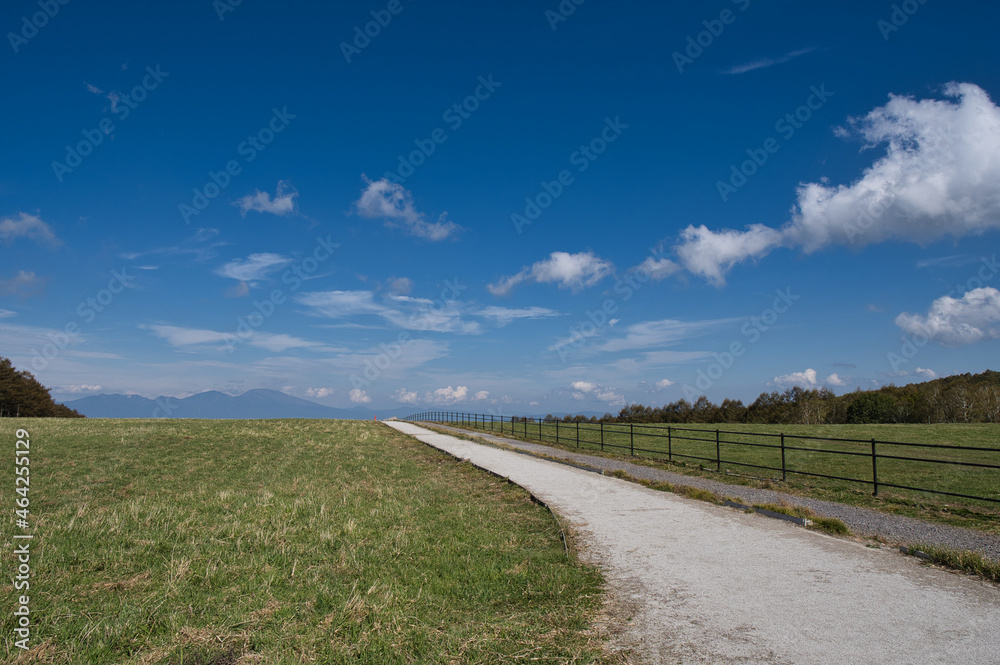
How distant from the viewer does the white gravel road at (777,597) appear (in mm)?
4148

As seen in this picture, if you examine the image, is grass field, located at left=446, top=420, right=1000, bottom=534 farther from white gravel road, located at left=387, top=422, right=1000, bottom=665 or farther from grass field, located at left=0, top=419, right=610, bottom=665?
grass field, located at left=0, top=419, right=610, bottom=665

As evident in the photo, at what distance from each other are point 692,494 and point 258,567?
8.68 metres

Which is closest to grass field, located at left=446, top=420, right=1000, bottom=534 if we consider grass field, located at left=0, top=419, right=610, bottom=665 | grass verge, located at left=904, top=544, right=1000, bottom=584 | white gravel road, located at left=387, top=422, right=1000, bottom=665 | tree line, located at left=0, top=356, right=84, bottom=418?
grass verge, located at left=904, top=544, right=1000, bottom=584

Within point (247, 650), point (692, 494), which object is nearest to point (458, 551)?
point (247, 650)

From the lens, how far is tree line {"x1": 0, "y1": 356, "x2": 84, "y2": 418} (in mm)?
72938

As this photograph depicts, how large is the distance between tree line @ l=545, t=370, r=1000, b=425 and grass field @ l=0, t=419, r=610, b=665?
1436 inches

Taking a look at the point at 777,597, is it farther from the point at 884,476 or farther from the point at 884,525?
the point at 884,476

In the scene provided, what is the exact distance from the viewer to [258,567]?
6.30 metres

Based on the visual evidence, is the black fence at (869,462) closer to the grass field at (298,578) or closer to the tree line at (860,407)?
the grass field at (298,578)

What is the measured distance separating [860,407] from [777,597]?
74.9 m

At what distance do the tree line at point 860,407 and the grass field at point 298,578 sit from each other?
36.5 metres

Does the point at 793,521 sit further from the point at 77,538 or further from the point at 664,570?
the point at 77,538

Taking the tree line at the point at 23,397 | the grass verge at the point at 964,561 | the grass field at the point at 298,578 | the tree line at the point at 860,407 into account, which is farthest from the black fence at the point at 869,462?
the tree line at the point at 23,397

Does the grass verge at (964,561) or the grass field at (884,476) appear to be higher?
the grass verge at (964,561)
